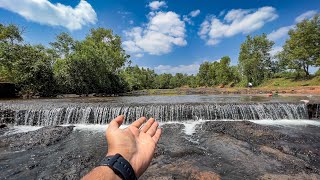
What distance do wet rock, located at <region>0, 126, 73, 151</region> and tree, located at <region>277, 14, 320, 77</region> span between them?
38547 millimetres

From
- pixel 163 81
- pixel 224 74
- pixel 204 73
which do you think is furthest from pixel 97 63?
pixel 163 81

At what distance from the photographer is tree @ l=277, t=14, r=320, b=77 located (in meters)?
37.4

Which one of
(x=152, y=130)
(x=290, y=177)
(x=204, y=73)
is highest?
(x=204, y=73)

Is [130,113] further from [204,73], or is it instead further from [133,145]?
[204,73]

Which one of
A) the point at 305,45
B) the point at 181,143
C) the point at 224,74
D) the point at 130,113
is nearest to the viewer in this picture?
the point at 181,143

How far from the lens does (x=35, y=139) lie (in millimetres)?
8750

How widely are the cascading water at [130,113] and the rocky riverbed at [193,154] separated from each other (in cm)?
284

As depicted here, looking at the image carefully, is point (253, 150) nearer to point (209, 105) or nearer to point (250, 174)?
point (250, 174)

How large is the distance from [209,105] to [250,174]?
832cm

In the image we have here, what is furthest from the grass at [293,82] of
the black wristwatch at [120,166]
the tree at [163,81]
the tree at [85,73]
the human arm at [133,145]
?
the tree at [163,81]

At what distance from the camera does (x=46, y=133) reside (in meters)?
9.43

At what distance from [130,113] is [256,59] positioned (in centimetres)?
4331

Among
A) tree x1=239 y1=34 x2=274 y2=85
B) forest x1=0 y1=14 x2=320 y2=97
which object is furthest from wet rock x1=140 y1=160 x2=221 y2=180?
tree x1=239 y1=34 x2=274 y2=85

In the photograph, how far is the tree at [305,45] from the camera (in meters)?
37.4
